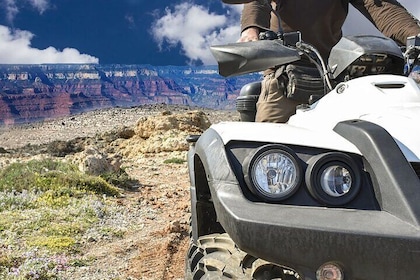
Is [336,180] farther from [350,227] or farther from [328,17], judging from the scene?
[328,17]

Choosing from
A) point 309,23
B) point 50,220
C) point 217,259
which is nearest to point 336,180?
point 217,259

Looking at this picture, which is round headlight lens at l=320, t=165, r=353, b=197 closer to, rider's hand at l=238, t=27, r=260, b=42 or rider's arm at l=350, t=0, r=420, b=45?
rider's hand at l=238, t=27, r=260, b=42

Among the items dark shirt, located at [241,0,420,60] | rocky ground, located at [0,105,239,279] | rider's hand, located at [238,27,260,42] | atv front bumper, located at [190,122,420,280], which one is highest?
dark shirt, located at [241,0,420,60]

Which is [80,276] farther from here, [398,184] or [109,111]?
[109,111]

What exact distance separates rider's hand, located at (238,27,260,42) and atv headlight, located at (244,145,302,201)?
1.21 metres

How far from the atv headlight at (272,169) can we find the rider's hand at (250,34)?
1.21 m

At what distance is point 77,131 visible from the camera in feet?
125

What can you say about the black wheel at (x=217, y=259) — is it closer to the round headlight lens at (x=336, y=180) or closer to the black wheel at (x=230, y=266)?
the black wheel at (x=230, y=266)

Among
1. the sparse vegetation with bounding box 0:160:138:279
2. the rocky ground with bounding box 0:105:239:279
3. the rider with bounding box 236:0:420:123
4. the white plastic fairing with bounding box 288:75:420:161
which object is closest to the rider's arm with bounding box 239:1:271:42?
the rider with bounding box 236:0:420:123

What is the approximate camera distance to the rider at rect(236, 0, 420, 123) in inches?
127

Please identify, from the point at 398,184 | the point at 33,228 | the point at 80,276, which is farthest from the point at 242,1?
the point at 33,228

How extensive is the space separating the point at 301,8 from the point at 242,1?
1.40 m

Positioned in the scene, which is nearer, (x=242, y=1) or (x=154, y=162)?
(x=242, y=1)

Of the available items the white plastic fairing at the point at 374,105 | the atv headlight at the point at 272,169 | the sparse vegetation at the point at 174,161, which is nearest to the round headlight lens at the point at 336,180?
the atv headlight at the point at 272,169
